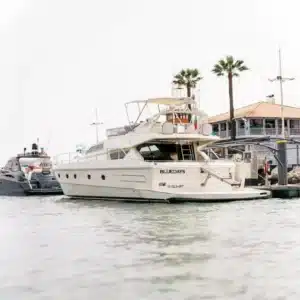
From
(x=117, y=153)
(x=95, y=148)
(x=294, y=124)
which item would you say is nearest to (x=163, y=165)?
(x=117, y=153)

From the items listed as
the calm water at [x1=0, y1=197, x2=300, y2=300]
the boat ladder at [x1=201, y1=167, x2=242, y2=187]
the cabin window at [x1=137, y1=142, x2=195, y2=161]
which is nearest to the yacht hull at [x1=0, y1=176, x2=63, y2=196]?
the cabin window at [x1=137, y1=142, x2=195, y2=161]

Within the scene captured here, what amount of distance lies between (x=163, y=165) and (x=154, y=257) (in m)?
16.1

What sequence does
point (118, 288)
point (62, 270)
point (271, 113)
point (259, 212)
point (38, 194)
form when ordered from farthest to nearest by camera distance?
point (271, 113) → point (38, 194) → point (259, 212) → point (62, 270) → point (118, 288)

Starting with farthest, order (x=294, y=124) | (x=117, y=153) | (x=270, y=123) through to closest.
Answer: (x=294, y=124) < (x=270, y=123) < (x=117, y=153)

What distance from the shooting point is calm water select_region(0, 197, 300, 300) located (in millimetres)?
9484

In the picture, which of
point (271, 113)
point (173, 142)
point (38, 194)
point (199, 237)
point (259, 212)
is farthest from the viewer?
point (271, 113)

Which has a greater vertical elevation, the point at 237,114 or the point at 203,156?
the point at 237,114

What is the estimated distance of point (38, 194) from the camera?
45.2 meters

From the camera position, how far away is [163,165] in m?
28.5

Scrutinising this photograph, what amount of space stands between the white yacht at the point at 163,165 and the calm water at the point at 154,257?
6435 mm

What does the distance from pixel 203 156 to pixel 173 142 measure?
1.68 meters

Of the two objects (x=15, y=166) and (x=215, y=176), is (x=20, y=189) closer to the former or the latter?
(x=15, y=166)

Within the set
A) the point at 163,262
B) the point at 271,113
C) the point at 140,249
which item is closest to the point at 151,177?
the point at 140,249

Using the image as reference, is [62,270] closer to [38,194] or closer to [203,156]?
[203,156]
